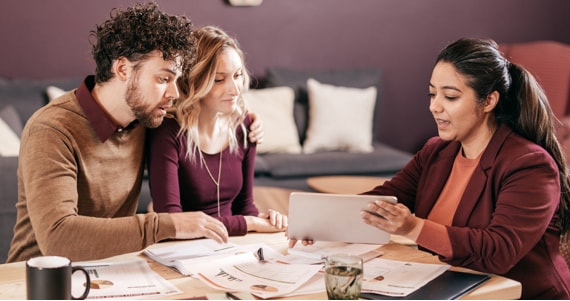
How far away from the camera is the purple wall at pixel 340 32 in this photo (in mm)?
4570

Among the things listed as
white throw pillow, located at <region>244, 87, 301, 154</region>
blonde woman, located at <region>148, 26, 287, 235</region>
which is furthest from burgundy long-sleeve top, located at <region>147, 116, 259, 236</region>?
white throw pillow, located at <region>244, 87, 301, 154</region>

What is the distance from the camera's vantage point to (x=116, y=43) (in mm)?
1966

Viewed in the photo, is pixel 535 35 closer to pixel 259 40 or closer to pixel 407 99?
pixel 407 99

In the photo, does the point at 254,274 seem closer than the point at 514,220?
Yes

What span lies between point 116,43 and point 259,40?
123 inches

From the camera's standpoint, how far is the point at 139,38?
195 centimetres

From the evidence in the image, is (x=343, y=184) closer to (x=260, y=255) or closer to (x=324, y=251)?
(x=324, y=251)

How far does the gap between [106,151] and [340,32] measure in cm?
347

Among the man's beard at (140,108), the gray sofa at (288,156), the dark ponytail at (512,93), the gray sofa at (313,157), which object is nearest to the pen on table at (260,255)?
the man's beard at (140,108)

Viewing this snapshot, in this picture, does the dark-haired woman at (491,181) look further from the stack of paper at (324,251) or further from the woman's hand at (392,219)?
the stack of paper at (324,251)

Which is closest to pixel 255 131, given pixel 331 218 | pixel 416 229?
pixel 331 218

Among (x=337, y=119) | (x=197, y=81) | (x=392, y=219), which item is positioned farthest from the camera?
(x=337, y=119)

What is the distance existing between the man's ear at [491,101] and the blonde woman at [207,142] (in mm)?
633

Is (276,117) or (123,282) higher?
(123,282)
